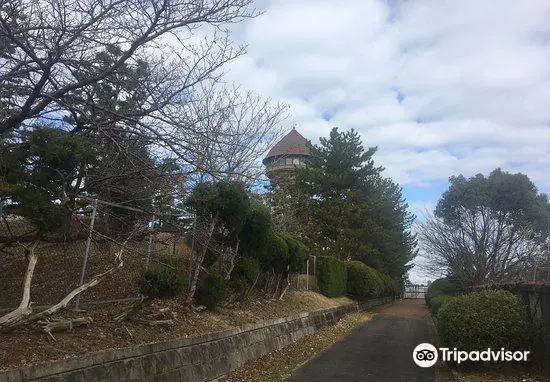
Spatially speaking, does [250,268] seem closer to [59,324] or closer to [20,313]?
[59,324]

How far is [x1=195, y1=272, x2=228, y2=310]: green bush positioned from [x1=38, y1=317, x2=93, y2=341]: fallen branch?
3625mm

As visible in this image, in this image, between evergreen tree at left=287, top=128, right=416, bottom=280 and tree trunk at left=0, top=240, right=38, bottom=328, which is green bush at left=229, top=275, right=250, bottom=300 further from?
evergreen tree at left=287, top=128, right=416, bottom=280

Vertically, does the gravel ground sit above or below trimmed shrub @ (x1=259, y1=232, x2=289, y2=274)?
below

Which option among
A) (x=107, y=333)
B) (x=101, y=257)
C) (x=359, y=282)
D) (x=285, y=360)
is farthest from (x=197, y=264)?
(x=359, y=282)

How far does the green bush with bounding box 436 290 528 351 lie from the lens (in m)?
8.80

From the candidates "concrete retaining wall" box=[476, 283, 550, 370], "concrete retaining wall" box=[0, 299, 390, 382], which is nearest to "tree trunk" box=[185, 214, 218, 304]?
"concrete retaining wall" box=[0, 299, 390, 382]

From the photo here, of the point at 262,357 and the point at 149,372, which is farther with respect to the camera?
the point at 262,357

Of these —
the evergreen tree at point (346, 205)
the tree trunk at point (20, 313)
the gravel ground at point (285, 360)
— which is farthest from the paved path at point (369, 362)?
the evergreen tree at point (346, 205)

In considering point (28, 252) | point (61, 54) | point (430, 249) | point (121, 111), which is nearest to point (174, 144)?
point (121, 111)

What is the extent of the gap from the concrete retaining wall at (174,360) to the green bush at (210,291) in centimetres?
82

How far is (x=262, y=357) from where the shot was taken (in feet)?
35.0

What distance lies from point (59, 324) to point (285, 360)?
18.3 ft

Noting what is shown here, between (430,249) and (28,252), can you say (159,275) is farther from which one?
(430,249)

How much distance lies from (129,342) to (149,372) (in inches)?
19.3
